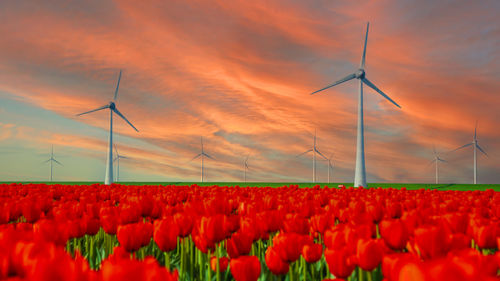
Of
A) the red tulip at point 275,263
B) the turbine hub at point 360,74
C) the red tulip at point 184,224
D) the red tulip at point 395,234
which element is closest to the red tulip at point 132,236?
the red tulip at point 184,224

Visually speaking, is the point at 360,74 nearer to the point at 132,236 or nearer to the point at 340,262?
the point at 132,236

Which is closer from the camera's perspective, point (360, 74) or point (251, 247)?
point (251, 247)

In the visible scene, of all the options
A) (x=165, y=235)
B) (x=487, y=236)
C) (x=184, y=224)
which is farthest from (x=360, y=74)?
(x=165, y=235)

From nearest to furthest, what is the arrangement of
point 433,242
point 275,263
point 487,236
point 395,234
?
1. point 433,242
2. point 275,263
3. point 395,234
4. point 487,236

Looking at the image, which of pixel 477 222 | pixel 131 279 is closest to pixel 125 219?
pixel 131 279

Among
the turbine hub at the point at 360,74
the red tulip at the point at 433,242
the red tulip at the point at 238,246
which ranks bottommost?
the red tulip at the point at 238,246

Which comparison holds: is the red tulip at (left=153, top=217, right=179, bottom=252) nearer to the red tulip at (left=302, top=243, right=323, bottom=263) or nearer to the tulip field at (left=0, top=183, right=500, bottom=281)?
the tulip field at (left=0, top=183, right=500, bottom=281)

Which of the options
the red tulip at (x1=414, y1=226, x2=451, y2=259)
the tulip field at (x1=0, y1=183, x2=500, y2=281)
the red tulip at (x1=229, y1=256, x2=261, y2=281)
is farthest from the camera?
the red tulip at (x1=414, y1=226, x2=451, y2=259)

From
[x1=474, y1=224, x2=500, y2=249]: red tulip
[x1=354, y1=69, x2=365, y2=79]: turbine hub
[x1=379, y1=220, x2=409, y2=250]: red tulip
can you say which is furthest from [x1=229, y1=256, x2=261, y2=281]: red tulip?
[x1=354, y1=69, x2=365, y2=79]: turbine hub

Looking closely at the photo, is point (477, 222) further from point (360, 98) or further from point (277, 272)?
point (360, 98)

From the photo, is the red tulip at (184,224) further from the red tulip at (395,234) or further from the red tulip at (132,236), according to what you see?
the red tulip at (395,234)

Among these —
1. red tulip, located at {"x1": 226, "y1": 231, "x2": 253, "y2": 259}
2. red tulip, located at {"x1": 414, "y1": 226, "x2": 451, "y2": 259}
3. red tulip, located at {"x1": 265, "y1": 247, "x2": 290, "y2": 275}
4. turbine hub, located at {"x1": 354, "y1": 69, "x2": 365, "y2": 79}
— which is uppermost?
turbine hub, located at {"x1": 354, "y1": 69, "x2": 365, "y2": 79}

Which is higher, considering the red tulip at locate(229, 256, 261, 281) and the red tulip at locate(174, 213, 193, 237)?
the red tulip at locate(174, 213, 193, 237)

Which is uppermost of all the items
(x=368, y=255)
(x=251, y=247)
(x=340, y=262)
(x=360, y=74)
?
(x=360, y=74)
